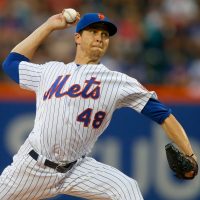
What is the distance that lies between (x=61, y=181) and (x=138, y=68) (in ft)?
16.1

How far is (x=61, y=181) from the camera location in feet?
18.5

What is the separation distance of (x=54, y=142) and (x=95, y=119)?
375 millimetres

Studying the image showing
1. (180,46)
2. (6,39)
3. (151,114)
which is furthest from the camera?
(180,46)

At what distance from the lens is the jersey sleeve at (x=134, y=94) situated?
5.45 metres

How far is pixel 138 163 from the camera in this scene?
8.95 m

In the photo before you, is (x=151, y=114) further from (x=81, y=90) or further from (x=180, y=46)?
(x=180, y=46)

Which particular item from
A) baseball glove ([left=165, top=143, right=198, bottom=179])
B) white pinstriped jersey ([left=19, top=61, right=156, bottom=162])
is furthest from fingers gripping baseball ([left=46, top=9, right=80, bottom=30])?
baseball glove ([left=165, top=143, right=198, bottom=179])

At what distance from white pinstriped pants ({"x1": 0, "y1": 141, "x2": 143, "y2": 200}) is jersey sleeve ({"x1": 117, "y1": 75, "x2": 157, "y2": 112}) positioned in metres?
0.59

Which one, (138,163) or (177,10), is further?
(177,10)

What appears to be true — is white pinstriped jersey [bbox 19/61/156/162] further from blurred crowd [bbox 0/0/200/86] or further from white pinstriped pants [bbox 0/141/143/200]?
blurred crowd [bbox 0/0/200/86]

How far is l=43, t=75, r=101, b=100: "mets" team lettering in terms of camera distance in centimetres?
555

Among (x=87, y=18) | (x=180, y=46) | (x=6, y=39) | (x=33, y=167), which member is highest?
(x=180, y=46)

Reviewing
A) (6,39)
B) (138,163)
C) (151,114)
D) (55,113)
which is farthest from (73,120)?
(6,39)

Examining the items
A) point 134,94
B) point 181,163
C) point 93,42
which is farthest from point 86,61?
point 181,163
